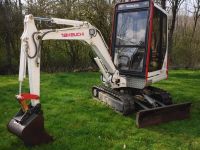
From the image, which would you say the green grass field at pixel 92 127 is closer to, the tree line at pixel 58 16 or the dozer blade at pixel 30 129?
the dozer blade at pixel 30 129

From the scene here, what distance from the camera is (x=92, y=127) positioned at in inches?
281

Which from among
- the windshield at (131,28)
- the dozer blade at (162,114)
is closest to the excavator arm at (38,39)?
the windshield at (131,28)

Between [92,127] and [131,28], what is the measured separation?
279 cm

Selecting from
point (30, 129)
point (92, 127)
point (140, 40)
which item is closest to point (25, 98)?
point (30, 129)

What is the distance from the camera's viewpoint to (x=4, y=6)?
19.4 metres

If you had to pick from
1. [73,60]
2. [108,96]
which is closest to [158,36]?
[108,96]

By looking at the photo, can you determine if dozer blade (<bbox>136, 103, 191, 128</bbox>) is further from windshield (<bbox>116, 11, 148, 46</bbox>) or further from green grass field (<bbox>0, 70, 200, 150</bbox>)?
windshield (<bbox>116, 11, 148, 46</bbox>)

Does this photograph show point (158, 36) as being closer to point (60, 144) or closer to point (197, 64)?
point (60, 144)

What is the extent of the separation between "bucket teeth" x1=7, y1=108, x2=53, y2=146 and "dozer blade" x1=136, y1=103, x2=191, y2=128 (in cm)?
217

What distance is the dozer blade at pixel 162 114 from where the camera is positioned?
23.7 ft

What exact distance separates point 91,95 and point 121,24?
2572 millimetres

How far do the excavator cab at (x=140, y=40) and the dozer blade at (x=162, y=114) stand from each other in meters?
0.86

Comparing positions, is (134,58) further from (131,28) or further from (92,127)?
(92,127)

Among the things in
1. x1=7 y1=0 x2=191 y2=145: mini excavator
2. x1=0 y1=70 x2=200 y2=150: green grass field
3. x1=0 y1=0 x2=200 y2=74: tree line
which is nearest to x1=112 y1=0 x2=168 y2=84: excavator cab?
x1=7 y1=0 x2=191 y2=145: mini excavator
